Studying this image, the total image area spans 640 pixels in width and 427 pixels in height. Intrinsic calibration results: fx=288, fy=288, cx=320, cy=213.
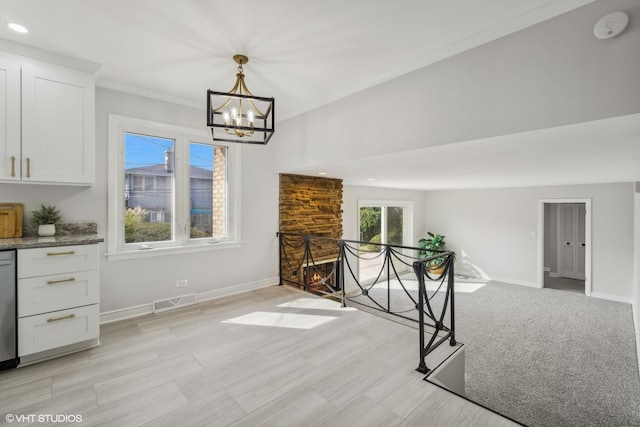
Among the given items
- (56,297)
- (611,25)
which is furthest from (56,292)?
(611,25)

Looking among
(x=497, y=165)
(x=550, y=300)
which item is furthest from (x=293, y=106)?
(x=550, y=300)

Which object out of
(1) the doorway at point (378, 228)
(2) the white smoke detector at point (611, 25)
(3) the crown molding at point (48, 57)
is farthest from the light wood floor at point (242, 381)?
(1) the doorway at point (378, 228)

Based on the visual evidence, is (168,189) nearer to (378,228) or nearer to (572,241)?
(378,228)

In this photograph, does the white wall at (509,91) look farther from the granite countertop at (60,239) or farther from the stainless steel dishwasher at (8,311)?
the stainless steel dishwasher at (8,311)

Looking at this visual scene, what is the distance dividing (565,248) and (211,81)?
9325 mm

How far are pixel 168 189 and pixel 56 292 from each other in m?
1.62

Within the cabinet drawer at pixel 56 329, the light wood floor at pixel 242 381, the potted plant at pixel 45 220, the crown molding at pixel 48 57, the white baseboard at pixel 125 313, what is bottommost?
the light wood floor at pixel 242 381

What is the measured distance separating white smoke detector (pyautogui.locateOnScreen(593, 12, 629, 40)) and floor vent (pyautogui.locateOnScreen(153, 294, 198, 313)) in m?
4.50

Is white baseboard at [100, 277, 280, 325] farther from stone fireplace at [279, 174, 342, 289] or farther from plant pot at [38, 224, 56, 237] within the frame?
plant pot at [38, 224, 56, 237]

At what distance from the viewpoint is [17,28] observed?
2230 mm

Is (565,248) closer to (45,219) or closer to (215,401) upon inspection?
(215,401)

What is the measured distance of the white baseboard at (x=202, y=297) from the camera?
3.22 m

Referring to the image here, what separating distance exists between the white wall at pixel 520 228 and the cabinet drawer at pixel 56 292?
25.6 ft

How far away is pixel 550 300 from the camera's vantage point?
18.2 feet
